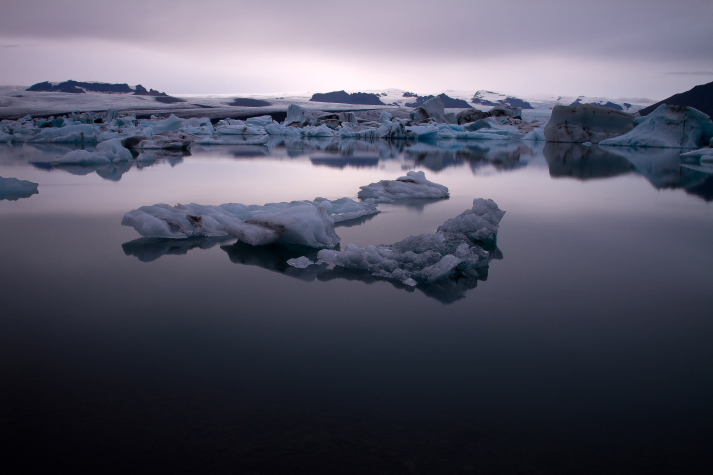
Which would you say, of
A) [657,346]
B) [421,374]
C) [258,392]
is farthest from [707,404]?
[258,392]

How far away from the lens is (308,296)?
7.37ft

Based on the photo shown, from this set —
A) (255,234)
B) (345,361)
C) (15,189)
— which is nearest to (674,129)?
(255,234)

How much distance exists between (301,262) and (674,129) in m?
17.7

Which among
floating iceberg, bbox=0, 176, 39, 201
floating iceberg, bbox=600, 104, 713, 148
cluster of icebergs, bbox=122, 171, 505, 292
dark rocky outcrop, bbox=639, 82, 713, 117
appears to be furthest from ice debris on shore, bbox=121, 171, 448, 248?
dark rocky outcrop, bbox=639, 82, 713, 117

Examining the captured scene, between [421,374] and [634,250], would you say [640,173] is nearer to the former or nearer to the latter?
[634,250]

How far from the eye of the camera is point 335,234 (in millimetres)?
3316

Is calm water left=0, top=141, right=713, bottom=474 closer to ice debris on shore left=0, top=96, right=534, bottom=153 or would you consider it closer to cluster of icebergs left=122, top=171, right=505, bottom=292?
cluster of icebergs left=122, top=171, right=505, bottom=292

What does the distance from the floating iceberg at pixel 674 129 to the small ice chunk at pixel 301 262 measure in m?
17.0

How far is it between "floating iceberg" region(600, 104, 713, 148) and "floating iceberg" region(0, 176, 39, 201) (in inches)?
695

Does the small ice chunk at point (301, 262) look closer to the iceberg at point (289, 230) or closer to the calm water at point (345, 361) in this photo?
Answer: the calm water at point (345, 361)

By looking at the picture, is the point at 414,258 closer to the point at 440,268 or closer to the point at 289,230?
the point at 440,268

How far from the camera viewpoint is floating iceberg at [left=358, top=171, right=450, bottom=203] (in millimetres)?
5250

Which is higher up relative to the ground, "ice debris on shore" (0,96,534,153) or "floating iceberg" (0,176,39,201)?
"ice debris on shore" (0,96,534,153)

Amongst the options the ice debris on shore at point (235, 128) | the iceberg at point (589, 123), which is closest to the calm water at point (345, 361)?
the ice debris on shore at point (235, 128)
